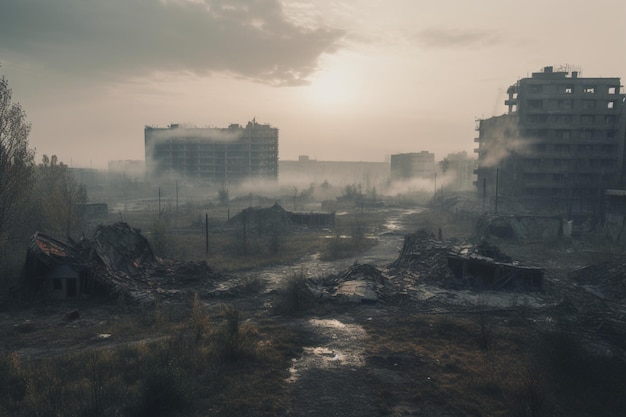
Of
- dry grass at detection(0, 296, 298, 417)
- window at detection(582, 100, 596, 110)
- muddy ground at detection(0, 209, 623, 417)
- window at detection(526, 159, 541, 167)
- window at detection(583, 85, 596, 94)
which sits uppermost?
window at detection(583, 85, 596, 94)

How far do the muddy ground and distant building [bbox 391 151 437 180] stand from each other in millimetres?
109612

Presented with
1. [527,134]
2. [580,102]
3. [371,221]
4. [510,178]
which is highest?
[580,102]

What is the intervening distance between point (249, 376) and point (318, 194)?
3304 inches

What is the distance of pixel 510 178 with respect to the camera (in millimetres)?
54625

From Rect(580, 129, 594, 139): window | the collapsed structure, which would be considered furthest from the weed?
Rect(580, 129, 594, 139): window

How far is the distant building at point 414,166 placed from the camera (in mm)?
132125

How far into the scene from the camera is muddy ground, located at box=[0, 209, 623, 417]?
8.34 m

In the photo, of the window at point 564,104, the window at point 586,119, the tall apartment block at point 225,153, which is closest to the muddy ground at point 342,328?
the window at point 586,119

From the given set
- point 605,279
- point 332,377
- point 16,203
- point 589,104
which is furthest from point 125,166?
point 332,377

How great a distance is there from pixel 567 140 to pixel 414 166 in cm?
8137

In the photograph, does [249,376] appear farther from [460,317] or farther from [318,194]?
[318,194]

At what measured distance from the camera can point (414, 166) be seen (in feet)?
436

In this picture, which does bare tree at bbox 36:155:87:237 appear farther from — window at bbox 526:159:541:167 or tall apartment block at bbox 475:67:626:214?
window at bbox 526:159:541:167

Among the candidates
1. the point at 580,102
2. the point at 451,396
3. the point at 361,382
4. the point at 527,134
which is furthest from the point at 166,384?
the point at 580,102
